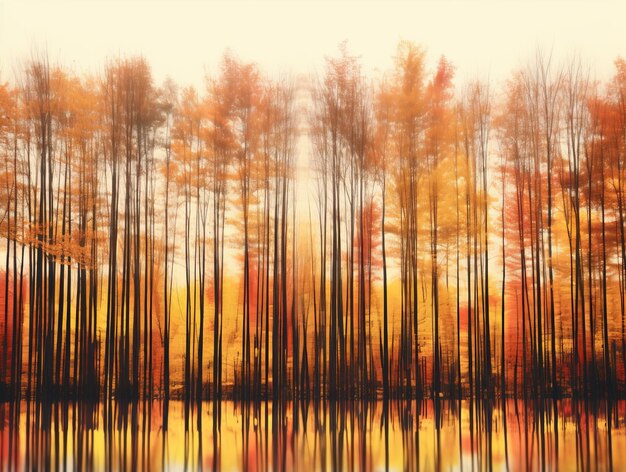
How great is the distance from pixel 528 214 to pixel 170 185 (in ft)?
12.5

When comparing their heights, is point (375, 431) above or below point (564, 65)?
below

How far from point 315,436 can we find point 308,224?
91.5 inches

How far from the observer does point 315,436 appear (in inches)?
220

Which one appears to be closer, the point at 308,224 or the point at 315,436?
the point at 315,436

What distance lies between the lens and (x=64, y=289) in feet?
23.2

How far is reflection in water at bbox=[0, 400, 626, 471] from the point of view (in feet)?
15.1

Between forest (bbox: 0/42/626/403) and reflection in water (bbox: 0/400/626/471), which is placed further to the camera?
forest (bbox: 0/42/626/403)

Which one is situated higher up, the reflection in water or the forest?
the forest

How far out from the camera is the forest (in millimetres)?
6793

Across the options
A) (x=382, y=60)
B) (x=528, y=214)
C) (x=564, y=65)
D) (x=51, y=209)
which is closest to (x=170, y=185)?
(x=51, y=209)

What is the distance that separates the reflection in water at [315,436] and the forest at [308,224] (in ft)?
1.01

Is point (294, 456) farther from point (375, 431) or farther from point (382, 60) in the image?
point (382, 60)

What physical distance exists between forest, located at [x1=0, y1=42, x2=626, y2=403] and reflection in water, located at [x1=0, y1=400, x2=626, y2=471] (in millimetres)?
309

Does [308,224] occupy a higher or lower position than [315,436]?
higher
